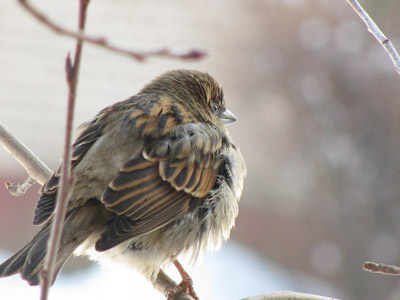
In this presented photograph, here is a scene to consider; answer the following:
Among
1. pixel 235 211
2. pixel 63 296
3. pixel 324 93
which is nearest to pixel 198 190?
pixel 235 211

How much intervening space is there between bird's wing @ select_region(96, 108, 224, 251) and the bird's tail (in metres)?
0.10

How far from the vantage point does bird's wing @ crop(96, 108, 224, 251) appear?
3.23 meters

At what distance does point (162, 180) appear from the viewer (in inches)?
138

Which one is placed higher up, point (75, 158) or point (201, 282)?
point (75, 158)

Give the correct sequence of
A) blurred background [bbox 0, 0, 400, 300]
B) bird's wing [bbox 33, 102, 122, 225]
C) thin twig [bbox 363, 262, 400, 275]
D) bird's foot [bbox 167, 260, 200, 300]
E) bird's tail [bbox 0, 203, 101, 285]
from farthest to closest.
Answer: blurred background [bbox 0, 0, 400, 300] → bird's foot [bbox 167, 260, 200, 300] → bird's wing [bbox 33, 102, 122, 225] → bird's tail [bbox 0, 203, 101, 285] → thin twig [bbox 363, 262, 400, 275]

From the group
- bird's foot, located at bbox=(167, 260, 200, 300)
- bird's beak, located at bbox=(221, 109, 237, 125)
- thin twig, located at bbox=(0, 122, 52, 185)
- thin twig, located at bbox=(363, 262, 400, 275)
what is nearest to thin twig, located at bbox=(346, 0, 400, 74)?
thin twig, located at bbox=(363, 262, 400, 275)

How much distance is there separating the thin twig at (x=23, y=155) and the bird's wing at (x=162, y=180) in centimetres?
63

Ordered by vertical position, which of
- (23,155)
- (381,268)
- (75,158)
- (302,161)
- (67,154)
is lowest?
(302,161)

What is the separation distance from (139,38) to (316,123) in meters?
3.76

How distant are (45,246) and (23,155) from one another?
92 cm

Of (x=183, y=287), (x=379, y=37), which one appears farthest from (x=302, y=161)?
(x=379, y=37)

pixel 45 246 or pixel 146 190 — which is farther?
pixel 146 190

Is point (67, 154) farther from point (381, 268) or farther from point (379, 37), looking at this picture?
point (379, 37)

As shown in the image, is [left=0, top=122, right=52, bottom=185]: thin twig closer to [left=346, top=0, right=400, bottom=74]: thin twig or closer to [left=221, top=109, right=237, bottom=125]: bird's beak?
[left=221, top=109, right=237, bottom=125]: bird's beak
